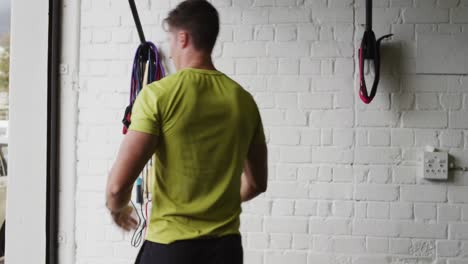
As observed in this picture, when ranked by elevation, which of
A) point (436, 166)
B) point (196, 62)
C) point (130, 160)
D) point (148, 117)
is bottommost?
point (436, 166)

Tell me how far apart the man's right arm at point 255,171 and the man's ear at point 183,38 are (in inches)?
14.8

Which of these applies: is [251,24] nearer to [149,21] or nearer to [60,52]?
[149,21]

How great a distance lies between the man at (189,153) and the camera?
1149 mm

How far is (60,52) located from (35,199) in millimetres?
792

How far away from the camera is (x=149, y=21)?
2.24 meters

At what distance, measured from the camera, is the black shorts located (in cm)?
116

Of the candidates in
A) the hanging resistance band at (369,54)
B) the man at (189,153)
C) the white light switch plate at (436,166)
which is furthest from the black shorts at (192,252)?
the white light switch plate at (436,166)

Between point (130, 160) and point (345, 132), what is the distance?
129cm

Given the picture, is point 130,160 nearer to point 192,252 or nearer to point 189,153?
point 189,153

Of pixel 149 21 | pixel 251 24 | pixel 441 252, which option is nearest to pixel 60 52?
pixel 149 21

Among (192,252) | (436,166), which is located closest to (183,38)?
(192,252)

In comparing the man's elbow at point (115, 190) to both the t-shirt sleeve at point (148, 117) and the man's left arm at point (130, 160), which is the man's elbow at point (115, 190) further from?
the t-shirt sleeve at point (148, 117)

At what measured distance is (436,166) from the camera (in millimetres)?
2041

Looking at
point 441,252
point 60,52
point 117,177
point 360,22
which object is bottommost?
point 441,252
